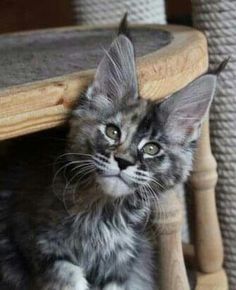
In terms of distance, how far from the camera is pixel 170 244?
119 cm

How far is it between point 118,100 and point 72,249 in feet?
0.82

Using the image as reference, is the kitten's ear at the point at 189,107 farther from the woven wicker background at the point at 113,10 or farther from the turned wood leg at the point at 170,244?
the woven wicker background at the point at 113,10

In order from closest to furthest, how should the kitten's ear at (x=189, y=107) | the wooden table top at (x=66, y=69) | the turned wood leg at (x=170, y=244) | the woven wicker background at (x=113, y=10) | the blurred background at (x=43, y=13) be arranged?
1. the wooden table top at (x=66, y=69)
2. the kitten's ear at (x=189, y=107)
3. the turned wood leg at (x=170, y=244)
4. the woven wicker background at (x=113, y=10)
5. the blurred background at (x=43, y=13)

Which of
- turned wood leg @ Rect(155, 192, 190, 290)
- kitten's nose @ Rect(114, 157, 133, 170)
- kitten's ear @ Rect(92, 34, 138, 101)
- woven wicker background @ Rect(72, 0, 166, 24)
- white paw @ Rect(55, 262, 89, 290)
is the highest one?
kitten's ear @ Rect(92, 34, 138, 101)

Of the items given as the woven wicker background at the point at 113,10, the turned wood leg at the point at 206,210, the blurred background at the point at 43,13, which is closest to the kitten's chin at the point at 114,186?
the turned wood leg at the point at 206,210

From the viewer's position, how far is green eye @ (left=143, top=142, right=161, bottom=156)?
3.16ft

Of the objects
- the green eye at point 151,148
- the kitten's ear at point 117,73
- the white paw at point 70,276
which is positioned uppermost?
the kitten's ear at point 117,73

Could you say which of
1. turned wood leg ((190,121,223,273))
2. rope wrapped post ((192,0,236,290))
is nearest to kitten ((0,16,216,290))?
turned wood leg ((190,121,223,273))

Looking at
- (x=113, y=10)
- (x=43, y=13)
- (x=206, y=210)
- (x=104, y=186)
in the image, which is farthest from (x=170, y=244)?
(x=43, y=13)

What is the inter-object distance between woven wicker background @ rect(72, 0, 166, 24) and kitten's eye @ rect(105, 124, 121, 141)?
2.52 feet

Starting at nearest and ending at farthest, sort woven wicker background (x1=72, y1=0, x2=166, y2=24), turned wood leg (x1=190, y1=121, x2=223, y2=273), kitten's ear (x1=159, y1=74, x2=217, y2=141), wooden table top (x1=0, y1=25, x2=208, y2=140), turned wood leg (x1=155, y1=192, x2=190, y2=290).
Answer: wooden table top (x1=0, y1=25, x2=208, y2=140), kitten's ear (x1=159, y1=74, x2=217, y2=141), turned wood leg (x1=155, y1=192, x2=190, y2=290), turned wood leg (x1=190, y1=121, x2=223, y2=273), woven wicker background (x1=72, y1=0, x2=166, y2=24)

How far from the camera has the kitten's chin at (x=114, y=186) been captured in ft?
3.05

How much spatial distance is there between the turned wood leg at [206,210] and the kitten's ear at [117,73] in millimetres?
298

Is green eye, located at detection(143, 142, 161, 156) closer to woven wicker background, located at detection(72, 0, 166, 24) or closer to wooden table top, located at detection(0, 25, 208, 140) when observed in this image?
wooden table top, located at detection(0, 25, 208, 140)
